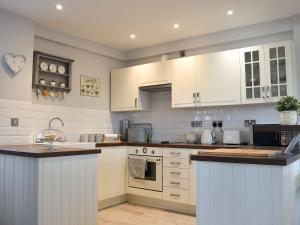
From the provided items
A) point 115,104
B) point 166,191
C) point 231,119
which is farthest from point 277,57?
point 115,104

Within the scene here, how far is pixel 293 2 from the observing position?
3158 mm

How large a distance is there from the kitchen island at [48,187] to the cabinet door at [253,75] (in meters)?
2.12

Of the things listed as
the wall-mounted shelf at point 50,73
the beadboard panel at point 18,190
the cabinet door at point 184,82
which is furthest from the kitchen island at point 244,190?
the wall-mounted shelf at point 50,73

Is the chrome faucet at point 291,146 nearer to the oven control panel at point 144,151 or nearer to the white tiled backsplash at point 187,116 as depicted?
the white tiled backsplash at point 187,116

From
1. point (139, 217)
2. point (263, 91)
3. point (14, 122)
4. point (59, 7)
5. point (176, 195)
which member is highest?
point (59, 7)

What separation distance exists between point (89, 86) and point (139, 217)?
225cm

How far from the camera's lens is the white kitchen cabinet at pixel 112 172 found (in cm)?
396

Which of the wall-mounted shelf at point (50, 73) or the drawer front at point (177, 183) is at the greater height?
the wall-mounted shelf at point (50, 73)

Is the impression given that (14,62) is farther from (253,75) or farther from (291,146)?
(291,146)

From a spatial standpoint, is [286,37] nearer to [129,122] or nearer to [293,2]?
[293,2]

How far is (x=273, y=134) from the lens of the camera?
11.0ft

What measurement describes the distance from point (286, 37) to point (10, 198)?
3772 millimetres

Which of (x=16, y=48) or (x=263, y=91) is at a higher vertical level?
(x=16, y=48)

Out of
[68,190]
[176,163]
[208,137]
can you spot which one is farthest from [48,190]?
[208,137]
